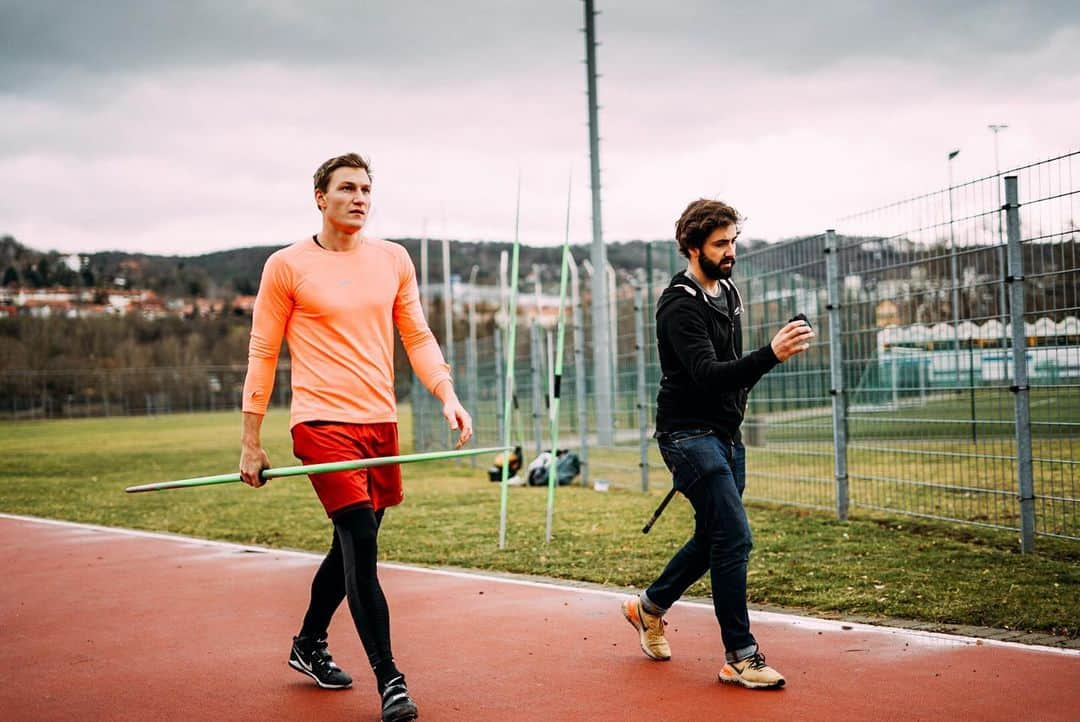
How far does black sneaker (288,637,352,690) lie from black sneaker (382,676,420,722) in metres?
0.67

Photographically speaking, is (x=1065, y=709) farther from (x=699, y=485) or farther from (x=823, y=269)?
(x=823, y=269)

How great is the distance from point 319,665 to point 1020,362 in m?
5.22

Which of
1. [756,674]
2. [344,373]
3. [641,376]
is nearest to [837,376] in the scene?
[641,376]

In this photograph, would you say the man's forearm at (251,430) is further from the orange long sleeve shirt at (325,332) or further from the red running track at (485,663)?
the red running track at (485,663)

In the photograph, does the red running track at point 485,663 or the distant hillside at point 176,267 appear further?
the distant hillside at point 176,267

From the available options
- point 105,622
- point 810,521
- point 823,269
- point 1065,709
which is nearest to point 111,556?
point 105,622

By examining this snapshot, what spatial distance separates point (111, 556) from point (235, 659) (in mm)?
4558

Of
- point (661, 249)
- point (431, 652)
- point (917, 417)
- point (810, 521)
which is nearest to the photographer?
point (431, 652)

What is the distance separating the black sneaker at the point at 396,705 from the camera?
180 inches

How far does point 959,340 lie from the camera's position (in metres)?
9.28

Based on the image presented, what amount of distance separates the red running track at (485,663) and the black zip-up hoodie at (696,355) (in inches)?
43.7

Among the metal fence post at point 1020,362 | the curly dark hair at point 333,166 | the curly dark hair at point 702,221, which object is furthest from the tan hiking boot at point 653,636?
the metal fence post at point 1020,362

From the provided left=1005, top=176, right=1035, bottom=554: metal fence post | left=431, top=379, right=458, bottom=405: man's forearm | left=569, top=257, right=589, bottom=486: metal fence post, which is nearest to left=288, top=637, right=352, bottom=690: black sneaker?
left=431, top=379, right=458, bottom=405: man's forearm

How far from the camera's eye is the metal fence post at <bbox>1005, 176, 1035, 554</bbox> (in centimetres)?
804
